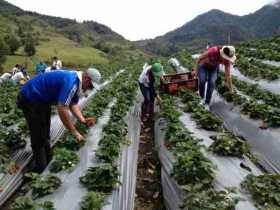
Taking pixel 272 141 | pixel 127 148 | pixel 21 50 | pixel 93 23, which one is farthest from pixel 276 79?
pixel 93 23

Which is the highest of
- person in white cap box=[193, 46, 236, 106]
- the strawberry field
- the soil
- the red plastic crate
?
person in white cap box=[193, 46, 236, 106]

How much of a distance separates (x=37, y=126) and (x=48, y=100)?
551 millimetres

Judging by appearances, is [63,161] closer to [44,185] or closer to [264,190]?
[44,185]

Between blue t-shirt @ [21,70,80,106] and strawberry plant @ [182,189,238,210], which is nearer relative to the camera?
strawberry plant @ [182,189,238,210]

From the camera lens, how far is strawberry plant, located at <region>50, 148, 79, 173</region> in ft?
20.2

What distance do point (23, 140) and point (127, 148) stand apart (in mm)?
1997

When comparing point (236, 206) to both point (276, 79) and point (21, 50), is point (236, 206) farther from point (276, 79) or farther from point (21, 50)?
point (21, 50)

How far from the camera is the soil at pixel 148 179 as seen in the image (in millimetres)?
6535

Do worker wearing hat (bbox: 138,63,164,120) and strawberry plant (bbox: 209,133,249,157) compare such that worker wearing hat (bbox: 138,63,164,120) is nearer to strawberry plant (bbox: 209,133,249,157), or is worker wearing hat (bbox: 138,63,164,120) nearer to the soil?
the soil

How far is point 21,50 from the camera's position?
51438 millimetres

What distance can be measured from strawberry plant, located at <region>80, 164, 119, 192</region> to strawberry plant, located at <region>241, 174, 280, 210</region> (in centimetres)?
171

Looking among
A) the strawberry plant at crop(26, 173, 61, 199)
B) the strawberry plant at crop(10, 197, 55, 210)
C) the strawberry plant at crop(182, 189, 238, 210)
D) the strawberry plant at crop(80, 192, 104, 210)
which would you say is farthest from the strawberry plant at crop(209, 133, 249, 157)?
the strawberry plant at crop(10, 197, 55, 210)

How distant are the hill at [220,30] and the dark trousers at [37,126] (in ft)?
300

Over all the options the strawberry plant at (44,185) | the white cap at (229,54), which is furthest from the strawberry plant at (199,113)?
the strawberry plant at (44,185)
